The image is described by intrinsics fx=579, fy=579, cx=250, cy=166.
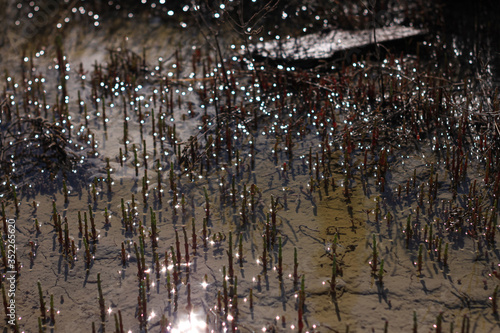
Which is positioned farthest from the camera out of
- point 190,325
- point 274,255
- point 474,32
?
point 474,32

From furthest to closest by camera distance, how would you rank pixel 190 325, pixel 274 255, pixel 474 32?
pixel 474 32
pixel 274 255
pixel 190 325

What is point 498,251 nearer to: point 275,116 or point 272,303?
point 272,303

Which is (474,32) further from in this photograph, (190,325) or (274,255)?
(190,325)

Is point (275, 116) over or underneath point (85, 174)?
over

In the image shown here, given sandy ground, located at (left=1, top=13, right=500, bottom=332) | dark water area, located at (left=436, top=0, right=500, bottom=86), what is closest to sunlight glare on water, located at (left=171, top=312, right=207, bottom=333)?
sandy ground, located at (left=1, top=13, right=500, bottom=332)

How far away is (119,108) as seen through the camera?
653cm

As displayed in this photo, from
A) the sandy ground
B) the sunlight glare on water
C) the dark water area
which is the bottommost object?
the sunlight glare on water

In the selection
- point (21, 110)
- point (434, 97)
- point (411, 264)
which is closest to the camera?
point (411, 264)

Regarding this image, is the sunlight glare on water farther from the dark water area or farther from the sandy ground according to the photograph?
the dark water area

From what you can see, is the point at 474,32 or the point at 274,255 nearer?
the point at 274,255

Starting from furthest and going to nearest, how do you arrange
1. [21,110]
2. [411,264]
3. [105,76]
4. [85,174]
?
[105,76], [21,110], [85,174], [411,264]

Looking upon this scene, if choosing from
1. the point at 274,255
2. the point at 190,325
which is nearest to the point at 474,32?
the point at 274,255

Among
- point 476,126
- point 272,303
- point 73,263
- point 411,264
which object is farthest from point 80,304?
point 476,126

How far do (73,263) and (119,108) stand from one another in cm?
265
